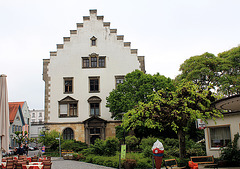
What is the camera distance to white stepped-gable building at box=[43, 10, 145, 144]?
38.2 metres

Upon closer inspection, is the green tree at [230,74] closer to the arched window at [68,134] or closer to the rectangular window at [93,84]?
the rectangular window at [93,84]

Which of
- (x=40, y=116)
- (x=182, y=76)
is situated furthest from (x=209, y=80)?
(x=40, y=116)

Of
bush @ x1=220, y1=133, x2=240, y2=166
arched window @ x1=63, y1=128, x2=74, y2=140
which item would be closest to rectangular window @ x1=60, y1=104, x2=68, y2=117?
arched window @ x1=63, y1=128, x2=74, y2=140

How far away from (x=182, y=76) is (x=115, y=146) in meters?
21.7

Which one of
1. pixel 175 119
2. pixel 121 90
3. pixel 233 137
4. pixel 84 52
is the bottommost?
pixel 233 137

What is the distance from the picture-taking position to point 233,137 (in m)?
19.0

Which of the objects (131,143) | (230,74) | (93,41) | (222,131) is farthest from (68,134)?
(230,74)

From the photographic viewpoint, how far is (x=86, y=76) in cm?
3953

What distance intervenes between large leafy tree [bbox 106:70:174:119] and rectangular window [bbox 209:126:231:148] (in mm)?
12073

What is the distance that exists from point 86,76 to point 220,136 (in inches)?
912

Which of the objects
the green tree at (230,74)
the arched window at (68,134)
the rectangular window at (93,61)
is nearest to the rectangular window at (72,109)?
the arched window at (68,134)

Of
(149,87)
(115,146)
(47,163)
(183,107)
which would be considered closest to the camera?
(47,163)

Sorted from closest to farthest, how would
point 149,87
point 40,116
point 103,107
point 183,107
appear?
point 183,107 → point 149,87 → point 103,107 → point 40,116

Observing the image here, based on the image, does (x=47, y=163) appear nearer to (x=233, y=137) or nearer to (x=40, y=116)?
(x=233, y=137)
